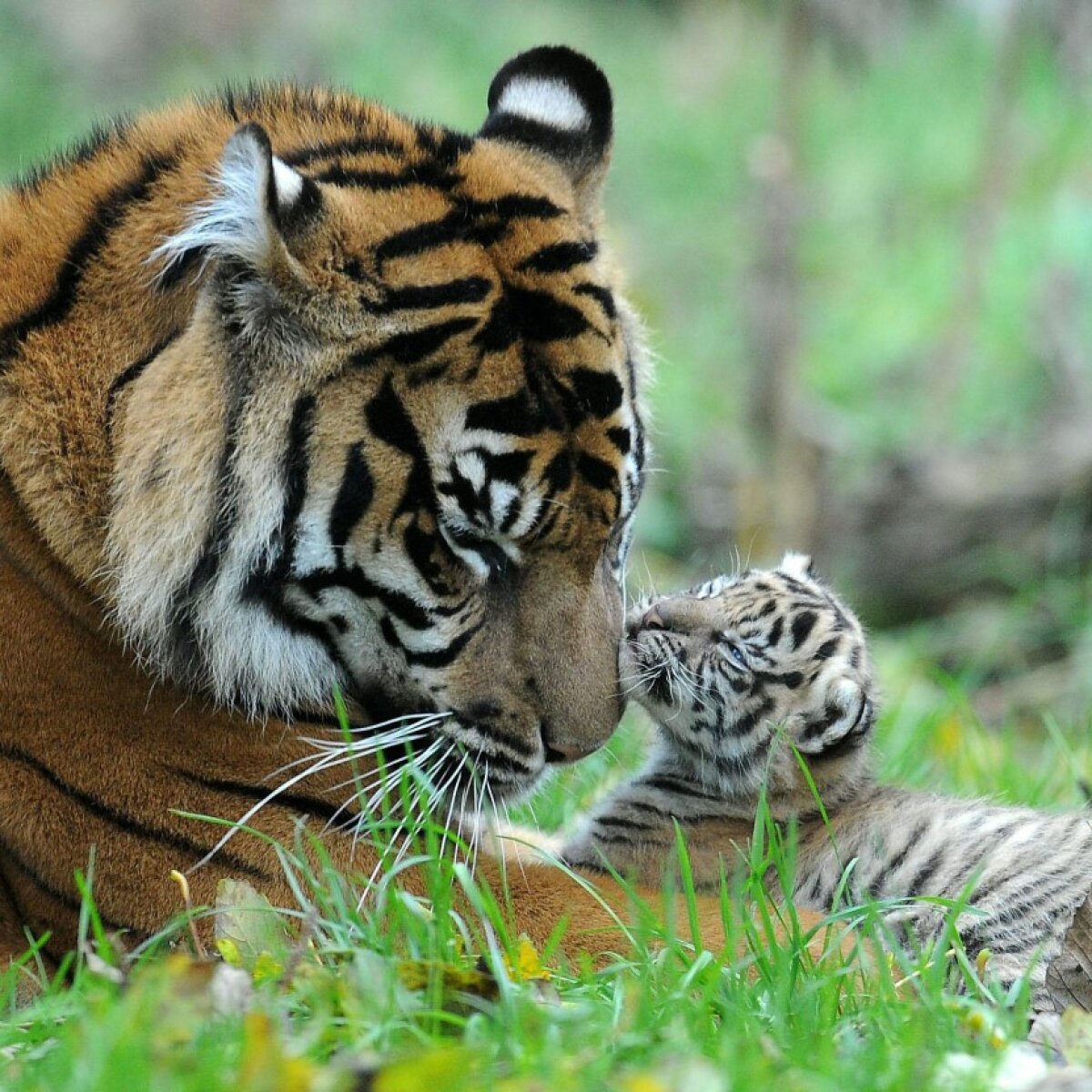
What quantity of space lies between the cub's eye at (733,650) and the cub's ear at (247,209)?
157 cm

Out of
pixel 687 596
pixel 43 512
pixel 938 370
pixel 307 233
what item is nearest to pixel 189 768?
pixel 43 512

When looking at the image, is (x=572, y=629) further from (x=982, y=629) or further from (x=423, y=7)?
(x=423, y=7)

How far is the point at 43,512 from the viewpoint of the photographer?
3.07 m

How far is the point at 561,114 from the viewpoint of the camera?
3689 mm

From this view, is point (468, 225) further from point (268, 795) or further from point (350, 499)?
point (268, 795)

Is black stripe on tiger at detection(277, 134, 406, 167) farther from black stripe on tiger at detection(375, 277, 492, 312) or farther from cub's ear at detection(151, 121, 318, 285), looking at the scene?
black stripe on tiger at detection(375, 277, 492, 312)

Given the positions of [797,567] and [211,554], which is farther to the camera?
[797,567]

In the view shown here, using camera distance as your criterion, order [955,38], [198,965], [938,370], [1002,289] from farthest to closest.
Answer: [955,38] → [1002,289] → [938,370] → [198,965]

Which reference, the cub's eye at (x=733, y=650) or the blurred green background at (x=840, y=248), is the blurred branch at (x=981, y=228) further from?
the cub's eye at (x=733, y=650)

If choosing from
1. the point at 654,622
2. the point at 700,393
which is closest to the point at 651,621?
the point at 654,622

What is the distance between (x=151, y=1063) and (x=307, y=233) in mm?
1606

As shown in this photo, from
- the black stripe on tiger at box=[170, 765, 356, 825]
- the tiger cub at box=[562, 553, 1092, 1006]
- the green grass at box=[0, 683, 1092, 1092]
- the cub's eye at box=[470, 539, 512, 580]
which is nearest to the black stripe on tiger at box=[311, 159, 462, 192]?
the cub's eye at box=[470, 539, 512, 580]

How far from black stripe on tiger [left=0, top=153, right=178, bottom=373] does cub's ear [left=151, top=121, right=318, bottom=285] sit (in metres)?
0.20

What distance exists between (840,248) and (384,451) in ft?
37.0
